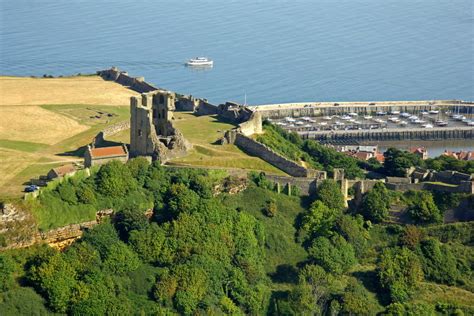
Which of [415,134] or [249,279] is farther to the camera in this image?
[415,134]

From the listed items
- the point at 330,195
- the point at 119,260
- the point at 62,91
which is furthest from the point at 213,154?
the point at 62,91

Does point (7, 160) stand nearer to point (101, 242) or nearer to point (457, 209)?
point (101, 242)

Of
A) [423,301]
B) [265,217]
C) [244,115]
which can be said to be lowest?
[423,301]

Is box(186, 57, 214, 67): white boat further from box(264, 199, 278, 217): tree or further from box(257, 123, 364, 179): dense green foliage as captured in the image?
box(264, 199, 278, 217): tree

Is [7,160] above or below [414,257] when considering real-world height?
above

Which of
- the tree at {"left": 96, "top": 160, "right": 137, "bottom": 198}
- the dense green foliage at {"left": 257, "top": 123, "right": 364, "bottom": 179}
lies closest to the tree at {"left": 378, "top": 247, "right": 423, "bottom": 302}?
the dense green foliage at {"left": 257, "top": 123, "right": 364, "bottom": 179}

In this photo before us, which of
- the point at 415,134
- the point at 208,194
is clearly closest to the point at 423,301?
the point at 208,194
